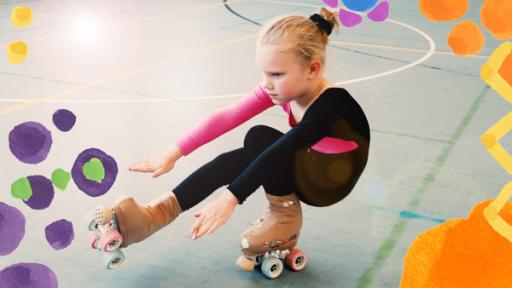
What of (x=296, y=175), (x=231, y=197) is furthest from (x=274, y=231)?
(x=231, y=197)

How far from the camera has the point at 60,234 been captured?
1473mm

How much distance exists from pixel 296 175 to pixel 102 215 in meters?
0.47

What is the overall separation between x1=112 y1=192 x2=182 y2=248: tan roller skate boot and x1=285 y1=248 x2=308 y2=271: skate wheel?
0.32 meters

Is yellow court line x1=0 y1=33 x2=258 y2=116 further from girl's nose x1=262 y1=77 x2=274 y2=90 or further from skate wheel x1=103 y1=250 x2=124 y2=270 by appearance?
girl's nose x1=262 y1=77 x2=274 y2=90

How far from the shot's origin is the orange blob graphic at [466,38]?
117cm

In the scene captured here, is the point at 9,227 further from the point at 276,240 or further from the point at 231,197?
the point at 276,240

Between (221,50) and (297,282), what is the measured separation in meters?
2.84

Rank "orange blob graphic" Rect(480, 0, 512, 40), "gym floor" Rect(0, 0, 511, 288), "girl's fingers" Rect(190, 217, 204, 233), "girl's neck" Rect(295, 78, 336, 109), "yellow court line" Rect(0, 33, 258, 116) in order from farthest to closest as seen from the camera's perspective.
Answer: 1. "yellow court line" Rect(0, 33, 258, 116)
2. "gym floor" Rect(0, 0, 511, 288)
3. "girl's neck" Rect(295, 78, 336, 109)
4. "girl's fingers" Rect(190, 217, 204, 233)
5. "orange blob graphic" Rect(480, 0, 512, 40)

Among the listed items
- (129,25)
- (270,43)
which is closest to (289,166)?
(270,43)

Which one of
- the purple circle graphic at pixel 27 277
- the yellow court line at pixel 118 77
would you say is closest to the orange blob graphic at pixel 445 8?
the purple circle graphic at pixel 27 277

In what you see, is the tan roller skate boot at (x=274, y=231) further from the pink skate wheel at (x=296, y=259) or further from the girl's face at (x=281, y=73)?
the girl's face at (x=281, y=73)

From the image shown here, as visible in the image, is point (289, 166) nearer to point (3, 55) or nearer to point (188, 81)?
point (188, 81)

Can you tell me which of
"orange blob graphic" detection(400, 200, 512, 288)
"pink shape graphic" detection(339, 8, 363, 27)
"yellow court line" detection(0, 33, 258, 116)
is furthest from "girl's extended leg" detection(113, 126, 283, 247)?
"yellow court line" detection(0, 33, 258, 116)

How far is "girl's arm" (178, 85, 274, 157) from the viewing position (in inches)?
62.4
